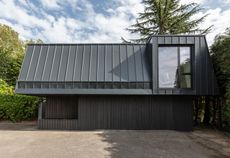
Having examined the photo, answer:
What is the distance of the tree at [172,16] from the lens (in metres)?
18.9

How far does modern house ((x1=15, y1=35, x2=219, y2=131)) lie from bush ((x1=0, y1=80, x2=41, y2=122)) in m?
2.78

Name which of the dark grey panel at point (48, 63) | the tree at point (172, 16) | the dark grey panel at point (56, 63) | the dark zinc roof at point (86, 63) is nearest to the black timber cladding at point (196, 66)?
the dark zinc roof at point (86, 63)

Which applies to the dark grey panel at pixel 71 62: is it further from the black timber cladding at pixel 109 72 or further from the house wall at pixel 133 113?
the house wall at pixel 133 113

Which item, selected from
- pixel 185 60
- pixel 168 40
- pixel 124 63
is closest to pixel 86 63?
pixel 124 63

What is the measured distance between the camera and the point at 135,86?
9758mm

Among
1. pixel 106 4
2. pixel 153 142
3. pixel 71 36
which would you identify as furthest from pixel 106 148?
pixel 71 36

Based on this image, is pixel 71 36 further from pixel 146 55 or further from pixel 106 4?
pixel 146 55

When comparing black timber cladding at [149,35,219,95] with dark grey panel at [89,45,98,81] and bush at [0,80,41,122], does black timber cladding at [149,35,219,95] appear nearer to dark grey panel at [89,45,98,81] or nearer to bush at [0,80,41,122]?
dark grey panel at [89,45,98,81]

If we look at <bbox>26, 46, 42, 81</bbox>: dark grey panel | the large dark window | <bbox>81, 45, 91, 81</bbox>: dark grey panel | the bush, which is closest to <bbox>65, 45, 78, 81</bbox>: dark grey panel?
<bbox>81, 45, 91, 81</bbox>: dark grey panel

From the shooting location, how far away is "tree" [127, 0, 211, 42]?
1894 centimetres

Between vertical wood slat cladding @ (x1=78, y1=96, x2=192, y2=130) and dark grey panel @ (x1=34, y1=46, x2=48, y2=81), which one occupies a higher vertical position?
dark grey panel @ (x1=34, y1=46, x2=48, y2=81)

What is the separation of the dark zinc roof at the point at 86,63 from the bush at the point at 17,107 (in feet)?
11.8

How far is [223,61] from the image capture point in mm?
8961

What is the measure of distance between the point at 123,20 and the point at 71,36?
26.7ft
